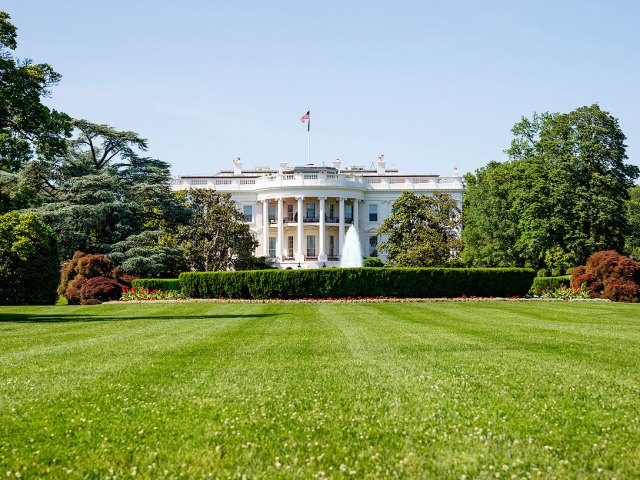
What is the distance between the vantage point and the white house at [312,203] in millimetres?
69438

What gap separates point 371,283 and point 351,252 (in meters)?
29.8

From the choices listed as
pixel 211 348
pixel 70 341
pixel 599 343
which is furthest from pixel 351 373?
pixel 70 341

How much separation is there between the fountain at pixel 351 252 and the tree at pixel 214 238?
9.85m

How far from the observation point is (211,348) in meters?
12.4

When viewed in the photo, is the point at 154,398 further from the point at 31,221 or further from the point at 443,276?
the point at 443,276

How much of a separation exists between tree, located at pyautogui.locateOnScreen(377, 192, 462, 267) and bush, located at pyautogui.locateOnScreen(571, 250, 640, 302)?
15.8 metres

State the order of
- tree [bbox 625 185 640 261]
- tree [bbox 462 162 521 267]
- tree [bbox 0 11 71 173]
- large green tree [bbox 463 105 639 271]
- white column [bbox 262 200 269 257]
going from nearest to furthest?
tree [bbox 0 11 71 173], large green tree [bbox 463 105 639 271], tree [bbox 625 185 640 261], tree [bbox 462 162 521 267], white column [bbox 262 200 269 257]

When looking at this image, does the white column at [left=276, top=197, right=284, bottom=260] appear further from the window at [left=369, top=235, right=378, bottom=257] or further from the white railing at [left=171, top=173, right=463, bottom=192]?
the window at [left=369, top=235, right=378, bottom=257]

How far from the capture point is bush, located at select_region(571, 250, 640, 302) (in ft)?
102

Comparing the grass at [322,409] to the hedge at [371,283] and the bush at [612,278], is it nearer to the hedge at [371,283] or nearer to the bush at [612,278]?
the bush at [612,278]

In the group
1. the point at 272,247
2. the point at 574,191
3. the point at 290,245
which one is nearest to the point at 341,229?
the point at 290,245

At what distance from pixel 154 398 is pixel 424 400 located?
10.1ft

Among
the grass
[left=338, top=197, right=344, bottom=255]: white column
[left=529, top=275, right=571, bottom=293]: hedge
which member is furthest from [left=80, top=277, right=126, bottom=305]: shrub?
[left=338, top=197, right=344, bottom=255]: white column

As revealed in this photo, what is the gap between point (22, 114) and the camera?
21.1 meters
